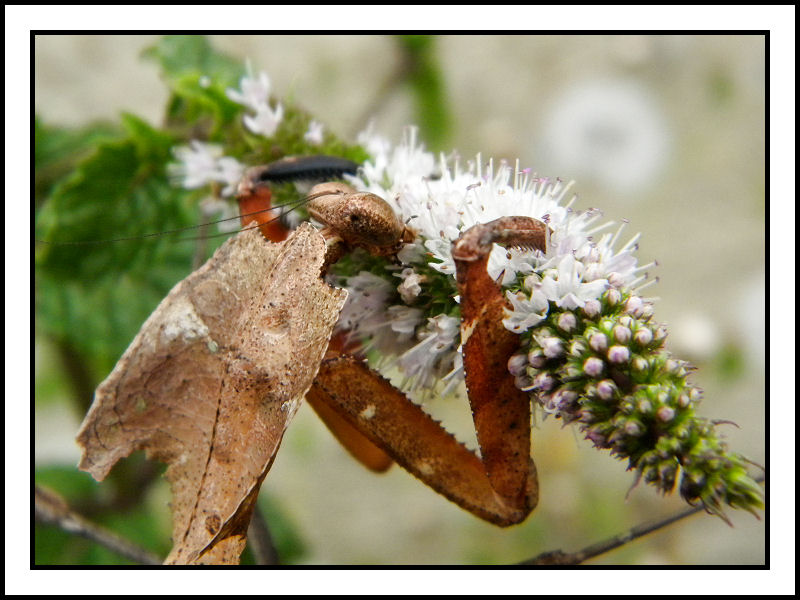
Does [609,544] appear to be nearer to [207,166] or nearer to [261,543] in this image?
[261,543]

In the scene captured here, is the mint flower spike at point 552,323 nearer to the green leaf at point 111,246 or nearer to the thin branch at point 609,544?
the thin branch at point 609,544

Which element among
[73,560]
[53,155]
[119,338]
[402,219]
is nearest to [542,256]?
[402,219]

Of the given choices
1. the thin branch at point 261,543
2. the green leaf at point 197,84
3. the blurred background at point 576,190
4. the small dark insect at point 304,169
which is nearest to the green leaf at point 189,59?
the green leaf at point 197,84

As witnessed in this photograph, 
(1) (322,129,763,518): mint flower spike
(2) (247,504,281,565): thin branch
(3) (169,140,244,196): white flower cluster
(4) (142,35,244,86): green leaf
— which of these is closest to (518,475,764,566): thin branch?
(1) (322,129,763,518): mint flower spike

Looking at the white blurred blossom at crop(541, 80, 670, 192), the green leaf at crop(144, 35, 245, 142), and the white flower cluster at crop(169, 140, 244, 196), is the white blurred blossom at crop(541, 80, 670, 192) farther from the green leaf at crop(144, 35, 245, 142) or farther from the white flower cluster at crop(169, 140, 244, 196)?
the white flower cluster at crop(169, 140, 244, 196)

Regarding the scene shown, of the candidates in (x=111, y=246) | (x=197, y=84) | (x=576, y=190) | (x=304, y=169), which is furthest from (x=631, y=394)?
(x=576, y=190)
